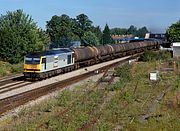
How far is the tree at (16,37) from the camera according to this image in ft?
161

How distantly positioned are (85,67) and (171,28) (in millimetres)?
59676

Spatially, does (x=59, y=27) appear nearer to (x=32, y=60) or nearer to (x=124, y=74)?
(x=32, y=60)

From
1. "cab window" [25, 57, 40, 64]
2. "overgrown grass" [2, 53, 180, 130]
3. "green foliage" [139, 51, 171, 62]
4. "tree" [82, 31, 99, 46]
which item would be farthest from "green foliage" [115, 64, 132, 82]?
"tree" [82, 31, 99, 46]

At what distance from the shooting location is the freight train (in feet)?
107

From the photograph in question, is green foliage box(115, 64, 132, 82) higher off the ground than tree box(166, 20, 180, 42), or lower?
lower

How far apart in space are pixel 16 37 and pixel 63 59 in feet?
47.3

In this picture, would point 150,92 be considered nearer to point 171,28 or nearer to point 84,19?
point 171,28

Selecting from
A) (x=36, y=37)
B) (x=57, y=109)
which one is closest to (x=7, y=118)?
(x=57, y=109)

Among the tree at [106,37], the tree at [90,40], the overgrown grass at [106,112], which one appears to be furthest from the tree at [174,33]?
the overgrown grass at [106,112]

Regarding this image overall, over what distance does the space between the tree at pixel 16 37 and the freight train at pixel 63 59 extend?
9.45m

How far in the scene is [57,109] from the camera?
779 inches

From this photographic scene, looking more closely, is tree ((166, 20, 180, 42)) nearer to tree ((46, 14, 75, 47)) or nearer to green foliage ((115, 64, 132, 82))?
tree ((46, 14, 75, 47))


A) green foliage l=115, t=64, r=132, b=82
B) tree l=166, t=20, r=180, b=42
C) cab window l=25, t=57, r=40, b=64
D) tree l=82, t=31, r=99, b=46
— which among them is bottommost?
green foliage l=115, t=64, r=132, b=82

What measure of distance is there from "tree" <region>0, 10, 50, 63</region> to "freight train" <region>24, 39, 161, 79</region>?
9.45 m
